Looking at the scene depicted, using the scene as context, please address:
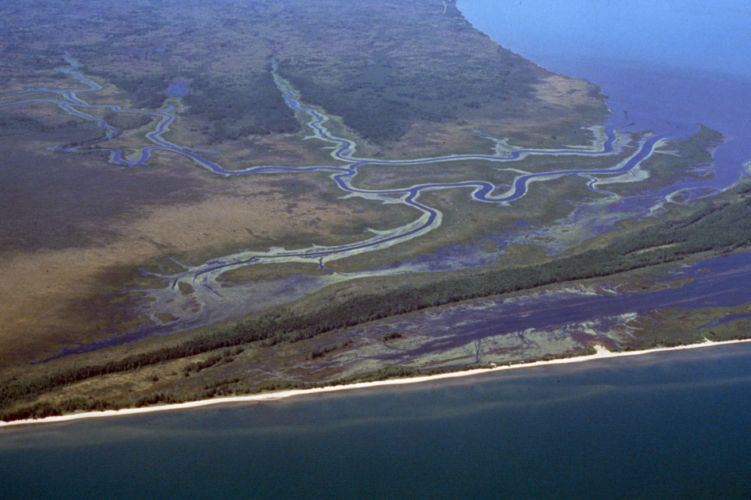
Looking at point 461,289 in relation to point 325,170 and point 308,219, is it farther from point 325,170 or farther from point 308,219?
point 325,170

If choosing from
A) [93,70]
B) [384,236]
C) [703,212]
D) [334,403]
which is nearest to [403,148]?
[384,236]

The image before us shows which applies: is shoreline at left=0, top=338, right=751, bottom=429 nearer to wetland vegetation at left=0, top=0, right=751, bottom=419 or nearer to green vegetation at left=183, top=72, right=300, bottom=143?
wetland vegetation at left=0, top=0, right=751, bottom=419

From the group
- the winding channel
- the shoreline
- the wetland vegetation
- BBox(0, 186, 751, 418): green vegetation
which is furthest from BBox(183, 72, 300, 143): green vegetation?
the shoreline

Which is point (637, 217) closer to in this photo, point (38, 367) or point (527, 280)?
point (527, 280)

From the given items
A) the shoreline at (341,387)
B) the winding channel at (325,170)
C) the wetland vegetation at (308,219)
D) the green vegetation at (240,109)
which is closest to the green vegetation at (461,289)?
the wetland vegetation at (308,219)

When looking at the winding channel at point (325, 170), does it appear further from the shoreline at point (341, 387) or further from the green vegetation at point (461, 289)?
the shoreline at point (341, 387)

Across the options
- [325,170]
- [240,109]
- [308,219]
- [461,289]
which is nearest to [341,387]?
[461,289]
